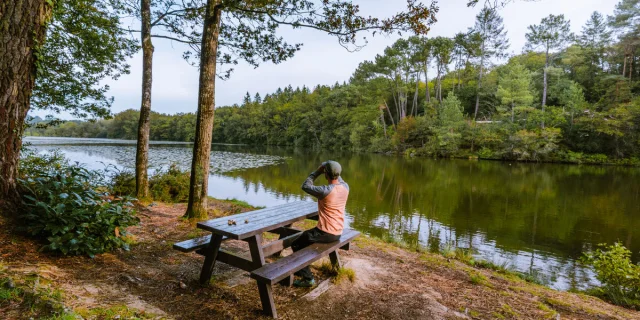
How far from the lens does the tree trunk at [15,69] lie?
9.70 ft

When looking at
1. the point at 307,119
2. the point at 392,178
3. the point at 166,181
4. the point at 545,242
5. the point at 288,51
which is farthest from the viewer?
the point at 307,119

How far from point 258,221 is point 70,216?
6.21ft

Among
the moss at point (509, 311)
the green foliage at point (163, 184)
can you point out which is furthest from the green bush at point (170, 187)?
the moss at point (509, 311)

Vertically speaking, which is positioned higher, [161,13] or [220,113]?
[220,113]

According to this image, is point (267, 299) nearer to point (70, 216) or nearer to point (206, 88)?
point (70, 216)

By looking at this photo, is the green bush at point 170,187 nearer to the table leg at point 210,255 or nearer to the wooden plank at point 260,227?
the table leg at point 210,255

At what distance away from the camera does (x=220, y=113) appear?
91.0 meters

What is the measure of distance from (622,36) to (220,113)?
83523 mm

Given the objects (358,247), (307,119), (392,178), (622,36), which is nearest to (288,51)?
(358,247)

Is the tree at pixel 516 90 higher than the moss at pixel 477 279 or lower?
higher

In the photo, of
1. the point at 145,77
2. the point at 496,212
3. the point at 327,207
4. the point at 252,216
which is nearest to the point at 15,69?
the point at 252,216

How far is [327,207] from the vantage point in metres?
3.41

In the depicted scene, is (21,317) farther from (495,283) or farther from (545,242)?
(545,242)

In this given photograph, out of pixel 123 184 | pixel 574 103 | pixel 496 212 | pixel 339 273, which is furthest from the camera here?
pixel 574 103
